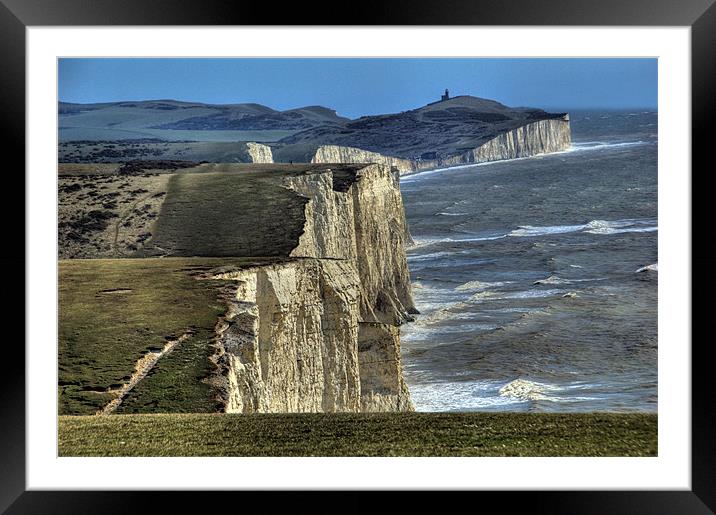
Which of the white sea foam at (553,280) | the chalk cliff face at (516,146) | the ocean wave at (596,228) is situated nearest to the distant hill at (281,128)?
the chalk cliff face at (516,146)

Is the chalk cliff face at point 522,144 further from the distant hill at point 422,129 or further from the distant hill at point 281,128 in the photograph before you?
the distant hill at point 422,129

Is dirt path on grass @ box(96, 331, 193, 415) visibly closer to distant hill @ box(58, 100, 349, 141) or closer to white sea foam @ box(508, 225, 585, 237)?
distant hill @ box(58, 100, 349, 141)

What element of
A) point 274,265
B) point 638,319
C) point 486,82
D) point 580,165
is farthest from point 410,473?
point 580,165

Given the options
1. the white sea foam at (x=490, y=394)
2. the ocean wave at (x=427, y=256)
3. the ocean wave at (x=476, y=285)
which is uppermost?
the ocean wave at (x=427, y=256)

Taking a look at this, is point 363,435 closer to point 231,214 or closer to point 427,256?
point 231,214

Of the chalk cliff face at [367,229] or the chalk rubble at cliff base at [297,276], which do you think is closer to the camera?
the chalk rubble at cliff base at [297,276]

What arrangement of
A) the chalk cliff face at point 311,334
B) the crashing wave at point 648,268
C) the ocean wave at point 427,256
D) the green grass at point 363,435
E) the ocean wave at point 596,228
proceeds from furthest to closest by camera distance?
the ocean wave at point 596,228, the ocean wave at point 427,256, the crashing wave at point 648,268, the chalk cliff face at point 311,334, the green grass at point 363,435

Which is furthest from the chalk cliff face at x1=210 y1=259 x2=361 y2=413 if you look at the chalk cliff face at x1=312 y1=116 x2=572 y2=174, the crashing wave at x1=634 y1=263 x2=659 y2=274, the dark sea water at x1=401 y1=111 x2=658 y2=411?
the chalk cliff face at x1=312 y1=116 x2=572 y2=174
